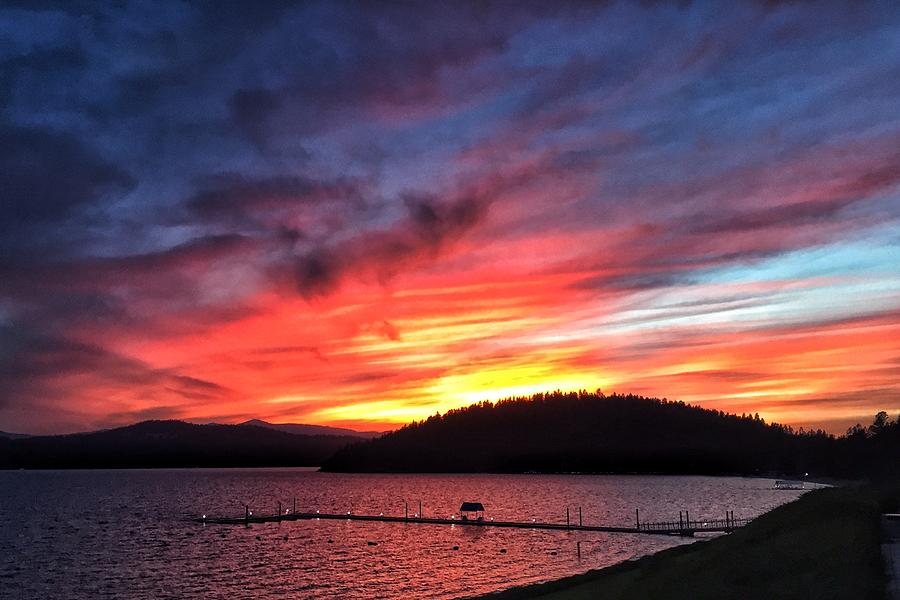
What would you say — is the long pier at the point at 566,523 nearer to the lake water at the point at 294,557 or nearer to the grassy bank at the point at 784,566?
the lake water at the point at 294,557

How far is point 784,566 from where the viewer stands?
108 ft

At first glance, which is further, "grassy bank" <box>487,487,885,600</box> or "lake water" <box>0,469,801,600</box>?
"lake water" <box>0,469,801,600</box>

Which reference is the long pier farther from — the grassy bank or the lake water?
the grassy bank

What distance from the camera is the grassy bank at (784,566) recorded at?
28.8 meters

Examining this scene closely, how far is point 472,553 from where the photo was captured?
325 feet

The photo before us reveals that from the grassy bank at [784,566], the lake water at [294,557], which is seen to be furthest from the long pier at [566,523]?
the grassy bank at [784,566]

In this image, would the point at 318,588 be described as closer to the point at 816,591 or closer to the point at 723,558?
the point at 723,558

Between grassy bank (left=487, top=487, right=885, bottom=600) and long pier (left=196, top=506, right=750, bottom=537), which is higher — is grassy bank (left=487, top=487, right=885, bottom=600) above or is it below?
above

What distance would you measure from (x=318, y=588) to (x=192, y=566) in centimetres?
2596

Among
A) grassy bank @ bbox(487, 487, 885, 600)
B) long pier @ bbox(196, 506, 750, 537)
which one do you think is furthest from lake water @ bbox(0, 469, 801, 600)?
grassy bank @ bbox(487, 487, 885, 600)

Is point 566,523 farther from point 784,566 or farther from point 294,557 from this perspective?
point 784,566

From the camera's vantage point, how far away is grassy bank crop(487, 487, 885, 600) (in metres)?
28.8

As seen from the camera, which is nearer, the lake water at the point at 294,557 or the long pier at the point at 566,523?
the lake water at the point at 294,557

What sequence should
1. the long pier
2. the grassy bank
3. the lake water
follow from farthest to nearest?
the long pier, the lake water, the grassy bank
